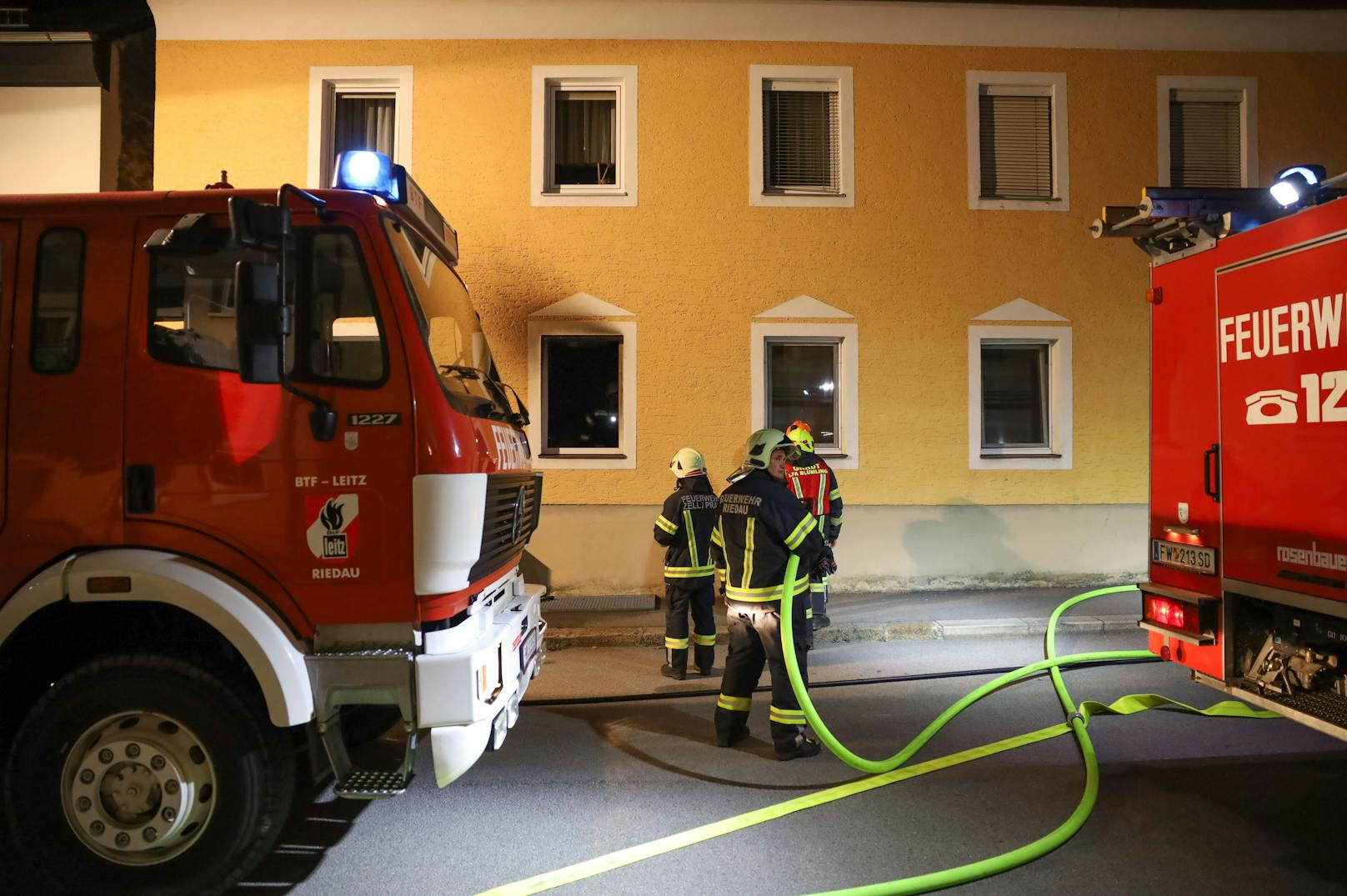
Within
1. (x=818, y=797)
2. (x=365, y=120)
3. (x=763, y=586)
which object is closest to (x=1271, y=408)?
(x=763, y=586)

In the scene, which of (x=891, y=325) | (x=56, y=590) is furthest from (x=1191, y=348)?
(x=891, y=325)

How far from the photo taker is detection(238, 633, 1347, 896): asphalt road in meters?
3.10

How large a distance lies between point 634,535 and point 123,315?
22.0 feet

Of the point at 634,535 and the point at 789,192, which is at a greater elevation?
the point at 789,192

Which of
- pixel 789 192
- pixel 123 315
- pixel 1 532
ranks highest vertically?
pixel 789 192

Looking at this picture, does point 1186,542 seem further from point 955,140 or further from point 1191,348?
point 955,140

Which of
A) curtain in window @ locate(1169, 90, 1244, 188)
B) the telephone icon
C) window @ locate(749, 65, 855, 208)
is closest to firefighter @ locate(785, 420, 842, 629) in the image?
window @ locate(749, 65, 855, 208)

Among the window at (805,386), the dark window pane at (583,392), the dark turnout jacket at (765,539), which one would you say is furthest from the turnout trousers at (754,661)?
the window at (805,386)

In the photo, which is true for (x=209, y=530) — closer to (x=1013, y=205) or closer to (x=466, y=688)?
(x=466, y=688)

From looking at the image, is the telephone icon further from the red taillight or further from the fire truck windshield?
the fire truck windshield

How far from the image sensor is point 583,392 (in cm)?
961

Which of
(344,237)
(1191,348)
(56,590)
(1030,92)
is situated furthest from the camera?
(1030,92)

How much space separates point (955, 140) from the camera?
9.66 m

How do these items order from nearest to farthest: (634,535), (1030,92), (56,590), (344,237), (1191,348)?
(56,590) → (344,237) → (1191,348) → (634,535) → (1030,92)
